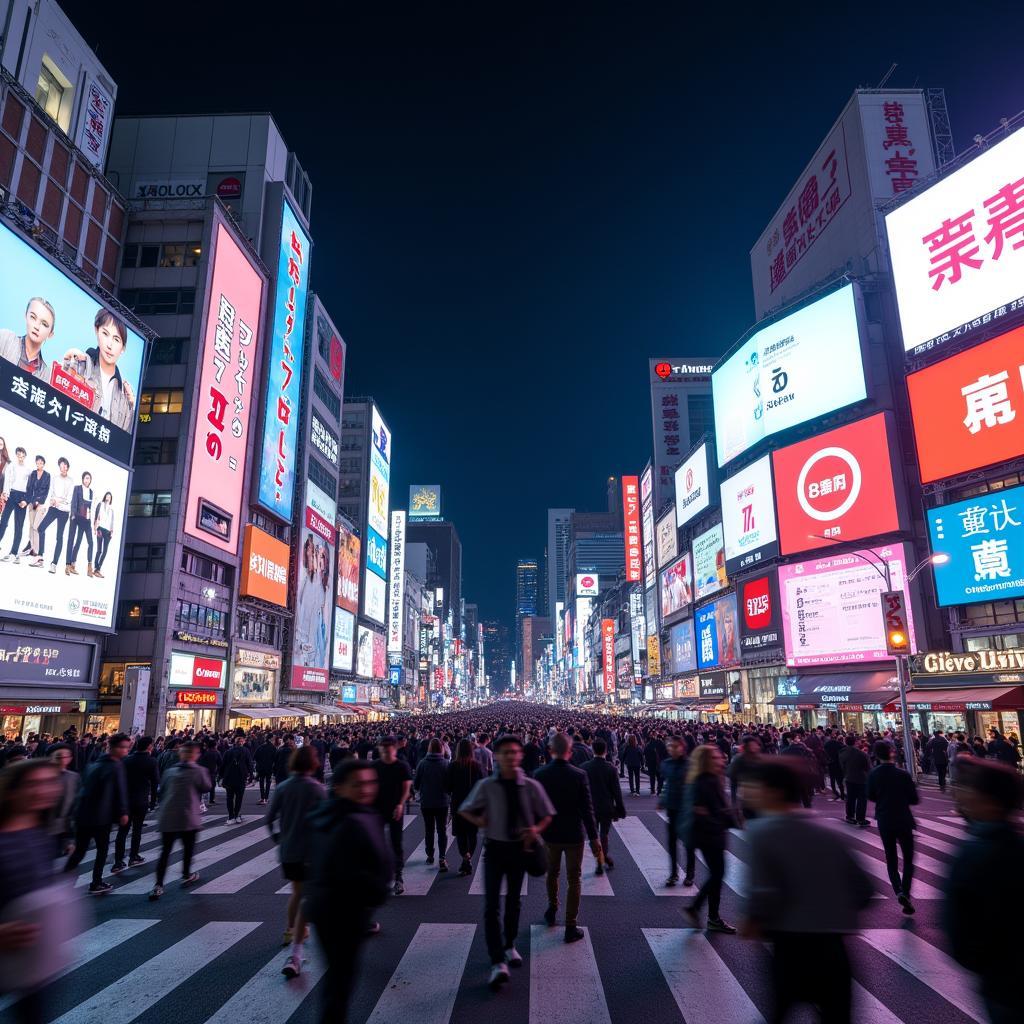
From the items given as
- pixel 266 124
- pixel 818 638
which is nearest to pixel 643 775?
pixel 818 638

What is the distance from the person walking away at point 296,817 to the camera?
262 inches

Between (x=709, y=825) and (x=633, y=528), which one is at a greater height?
(x=633, y=528)

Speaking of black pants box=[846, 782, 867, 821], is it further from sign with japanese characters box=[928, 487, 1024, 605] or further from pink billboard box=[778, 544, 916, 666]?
pink billboard box=[778, 544, 916, 666]

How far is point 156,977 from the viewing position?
6055mm

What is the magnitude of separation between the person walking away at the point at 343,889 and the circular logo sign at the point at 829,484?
1541 inches

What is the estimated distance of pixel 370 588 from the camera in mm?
82750

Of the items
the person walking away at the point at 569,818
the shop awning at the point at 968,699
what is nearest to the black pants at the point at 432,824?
the person walking away at the point at 569,818

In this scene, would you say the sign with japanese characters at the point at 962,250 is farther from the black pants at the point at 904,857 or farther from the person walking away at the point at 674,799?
the person walking away at the point at 674,799

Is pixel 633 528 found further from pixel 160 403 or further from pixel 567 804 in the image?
pixel 567 804

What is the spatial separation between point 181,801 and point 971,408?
33903 millimetres

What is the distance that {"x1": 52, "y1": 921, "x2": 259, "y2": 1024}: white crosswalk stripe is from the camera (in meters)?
5.33

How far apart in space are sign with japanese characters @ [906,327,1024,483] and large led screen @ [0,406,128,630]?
122ft

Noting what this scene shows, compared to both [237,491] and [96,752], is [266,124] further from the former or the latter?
[96,752]

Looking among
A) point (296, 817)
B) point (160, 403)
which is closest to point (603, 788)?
point (296, 817)
